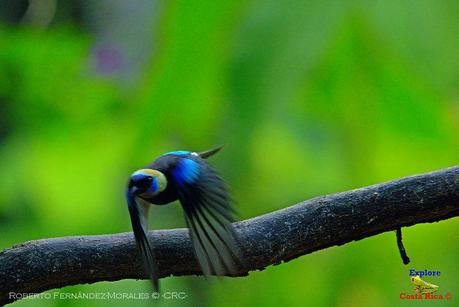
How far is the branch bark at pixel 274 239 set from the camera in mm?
500

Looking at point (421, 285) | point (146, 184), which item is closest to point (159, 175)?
point (146, 184)

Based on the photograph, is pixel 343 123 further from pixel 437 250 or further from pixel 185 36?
pixel 437 250

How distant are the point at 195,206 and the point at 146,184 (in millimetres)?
33

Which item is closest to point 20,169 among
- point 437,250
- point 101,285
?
point 101,285

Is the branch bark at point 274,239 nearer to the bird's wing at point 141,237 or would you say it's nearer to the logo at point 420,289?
the bird's wing at point 141,237

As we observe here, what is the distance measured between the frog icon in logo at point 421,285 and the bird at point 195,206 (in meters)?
0.32

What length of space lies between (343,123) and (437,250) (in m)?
0.23

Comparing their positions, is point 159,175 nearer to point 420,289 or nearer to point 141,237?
point 141,237

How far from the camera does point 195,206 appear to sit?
18.7 inches

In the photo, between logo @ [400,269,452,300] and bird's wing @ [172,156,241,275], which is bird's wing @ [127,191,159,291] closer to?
bird's wing @ [172,156,241,275]

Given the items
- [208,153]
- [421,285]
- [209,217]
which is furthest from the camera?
[421,285]

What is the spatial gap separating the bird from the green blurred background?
0.13 ft

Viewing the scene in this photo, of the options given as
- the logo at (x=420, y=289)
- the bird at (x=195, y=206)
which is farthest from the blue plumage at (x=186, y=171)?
the logo at (x=420, y=289)

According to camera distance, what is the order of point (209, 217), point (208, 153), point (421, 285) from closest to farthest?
point (209, 217)
point (208, 153)
point (421, 285)
